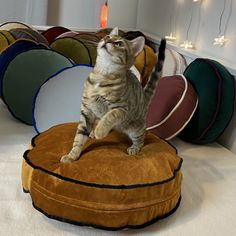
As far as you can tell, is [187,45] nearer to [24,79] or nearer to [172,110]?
[172,110]

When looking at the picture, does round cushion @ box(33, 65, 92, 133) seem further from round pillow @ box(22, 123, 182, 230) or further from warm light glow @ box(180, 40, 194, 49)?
warm light glow @ box(180, 40, 194, 49)

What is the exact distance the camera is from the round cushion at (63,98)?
1118 mm

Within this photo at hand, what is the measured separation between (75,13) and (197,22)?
3.67ft

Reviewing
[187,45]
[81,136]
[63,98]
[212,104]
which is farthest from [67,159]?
[187,45]

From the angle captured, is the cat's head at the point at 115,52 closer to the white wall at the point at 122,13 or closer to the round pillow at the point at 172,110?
the round pillow at the point at 172,110

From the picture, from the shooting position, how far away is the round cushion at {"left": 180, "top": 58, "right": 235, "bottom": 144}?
44.4 inches

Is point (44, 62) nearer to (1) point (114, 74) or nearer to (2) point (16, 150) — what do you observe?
(2) point (16, 150)

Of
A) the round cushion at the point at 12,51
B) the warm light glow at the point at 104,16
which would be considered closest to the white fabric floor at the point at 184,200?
the round cushion at the point at 12,51

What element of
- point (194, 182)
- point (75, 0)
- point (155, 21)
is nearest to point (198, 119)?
point (194, 182)

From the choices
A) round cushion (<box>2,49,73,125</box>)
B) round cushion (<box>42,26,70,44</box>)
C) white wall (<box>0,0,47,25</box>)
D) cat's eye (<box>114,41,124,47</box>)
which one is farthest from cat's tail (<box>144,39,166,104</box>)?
white wall (<box>0,0,47,25</box>)

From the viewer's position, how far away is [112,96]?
753 mm

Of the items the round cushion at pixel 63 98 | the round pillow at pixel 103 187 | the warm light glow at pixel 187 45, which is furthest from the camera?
the warm light glow at pixel 187 45

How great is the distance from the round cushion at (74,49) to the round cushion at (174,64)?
34 cm

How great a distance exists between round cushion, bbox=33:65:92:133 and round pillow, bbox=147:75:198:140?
0.80ft
